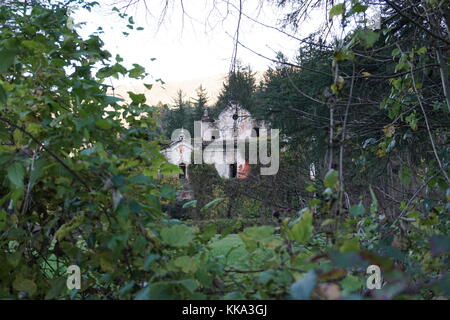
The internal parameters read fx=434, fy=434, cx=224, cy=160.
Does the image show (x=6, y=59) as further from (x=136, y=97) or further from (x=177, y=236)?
(x=177, y=236)

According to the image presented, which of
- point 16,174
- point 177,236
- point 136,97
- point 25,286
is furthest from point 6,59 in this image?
point 177,236

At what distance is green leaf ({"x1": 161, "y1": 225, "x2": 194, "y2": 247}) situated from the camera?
0.96 meters

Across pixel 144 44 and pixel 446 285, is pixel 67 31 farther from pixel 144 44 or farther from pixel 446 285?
pixel 446 285

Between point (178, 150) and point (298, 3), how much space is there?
15.0m

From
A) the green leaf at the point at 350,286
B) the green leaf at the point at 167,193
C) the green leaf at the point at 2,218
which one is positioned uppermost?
the green leaf at the point at 167,193

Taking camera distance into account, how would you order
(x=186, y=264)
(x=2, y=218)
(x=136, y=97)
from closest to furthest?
(x=186, y=264) → (x=2, y=218) → (x=136, y=97)

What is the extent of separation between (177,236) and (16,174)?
1.50 feet

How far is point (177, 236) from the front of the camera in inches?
38.4

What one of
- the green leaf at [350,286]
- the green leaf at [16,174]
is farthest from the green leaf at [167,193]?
the green leaf at [350,286]

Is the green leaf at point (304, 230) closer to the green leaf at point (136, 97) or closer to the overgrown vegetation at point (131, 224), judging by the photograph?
the overgrown vegetation at point (131, 224)

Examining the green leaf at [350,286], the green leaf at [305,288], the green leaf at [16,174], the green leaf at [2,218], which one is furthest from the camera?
the green leaf at [2,218]

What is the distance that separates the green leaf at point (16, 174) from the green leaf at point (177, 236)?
40 centimetres

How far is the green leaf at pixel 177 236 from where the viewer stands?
3.15 ft

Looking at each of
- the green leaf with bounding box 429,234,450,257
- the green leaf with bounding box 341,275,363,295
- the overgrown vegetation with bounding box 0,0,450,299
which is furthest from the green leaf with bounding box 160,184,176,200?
the green leaf with bounding box 429,234,450,257
